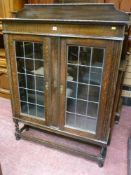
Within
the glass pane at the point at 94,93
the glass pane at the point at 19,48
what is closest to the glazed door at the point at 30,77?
the glass pane at the point at 19,48

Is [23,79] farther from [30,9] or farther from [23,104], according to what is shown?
[30,9]

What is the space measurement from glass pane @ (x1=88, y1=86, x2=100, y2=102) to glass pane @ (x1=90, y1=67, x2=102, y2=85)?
0.15 ft

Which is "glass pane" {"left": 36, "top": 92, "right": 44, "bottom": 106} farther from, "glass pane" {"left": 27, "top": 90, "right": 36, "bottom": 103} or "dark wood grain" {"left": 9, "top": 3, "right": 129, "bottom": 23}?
"dark wood grain" {"left": 9, "top": 3, "right": 129, "bottom": 23}

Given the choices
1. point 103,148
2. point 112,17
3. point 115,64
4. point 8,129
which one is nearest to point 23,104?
point 8,129

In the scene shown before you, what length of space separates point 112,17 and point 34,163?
62.3 inches

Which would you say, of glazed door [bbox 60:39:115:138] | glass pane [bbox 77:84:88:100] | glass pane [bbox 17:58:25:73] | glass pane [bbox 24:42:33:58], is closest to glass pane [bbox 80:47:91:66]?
glazed door [bbox 60:39:115:138]

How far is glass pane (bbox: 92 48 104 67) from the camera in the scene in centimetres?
134

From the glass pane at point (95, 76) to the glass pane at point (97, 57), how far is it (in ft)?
0.14

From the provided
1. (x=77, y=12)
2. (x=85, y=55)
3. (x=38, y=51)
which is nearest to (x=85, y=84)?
(x=85, y=55)

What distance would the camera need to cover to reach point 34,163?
1705mm

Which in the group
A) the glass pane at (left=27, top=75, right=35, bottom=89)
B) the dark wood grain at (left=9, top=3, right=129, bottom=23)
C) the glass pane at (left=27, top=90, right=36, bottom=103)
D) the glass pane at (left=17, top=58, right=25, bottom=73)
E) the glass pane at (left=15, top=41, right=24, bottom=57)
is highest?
the dark wood grain at (left=9, top=3, right=129, bottom=23)

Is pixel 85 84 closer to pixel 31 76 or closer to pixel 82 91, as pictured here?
pixel 82 91

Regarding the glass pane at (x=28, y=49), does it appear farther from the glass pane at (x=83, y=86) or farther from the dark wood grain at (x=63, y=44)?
the glass pane at (x=83, y=86)

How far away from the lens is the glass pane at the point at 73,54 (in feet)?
4.65
